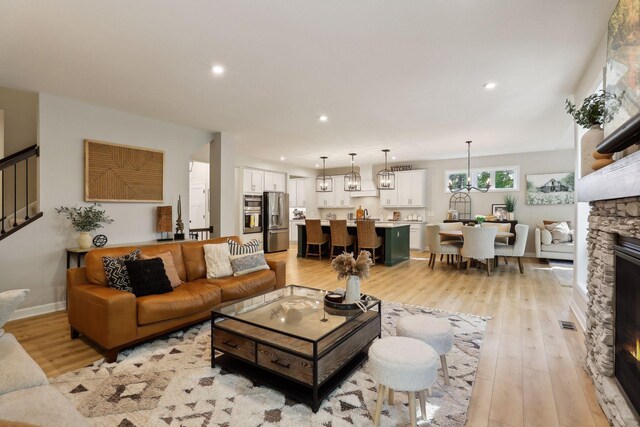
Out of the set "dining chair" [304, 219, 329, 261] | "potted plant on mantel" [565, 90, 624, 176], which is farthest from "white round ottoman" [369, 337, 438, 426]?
"dining chair" [304, 219, 329, 261]

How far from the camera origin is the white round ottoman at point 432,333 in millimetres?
2074

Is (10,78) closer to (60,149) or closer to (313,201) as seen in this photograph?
(60,149)

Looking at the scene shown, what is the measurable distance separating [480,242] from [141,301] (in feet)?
16.8

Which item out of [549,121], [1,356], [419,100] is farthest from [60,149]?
[549,121]

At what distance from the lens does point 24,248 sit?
11.8 feet

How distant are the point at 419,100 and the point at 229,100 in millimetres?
2398

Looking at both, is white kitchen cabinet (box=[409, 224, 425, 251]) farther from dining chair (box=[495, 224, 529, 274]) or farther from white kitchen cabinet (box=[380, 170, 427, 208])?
dining chair (box=[495, 224, 529, 274])

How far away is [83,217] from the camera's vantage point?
388 centimetres

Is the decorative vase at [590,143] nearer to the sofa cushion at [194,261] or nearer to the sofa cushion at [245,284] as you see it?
the sofa cushion at [245,284]

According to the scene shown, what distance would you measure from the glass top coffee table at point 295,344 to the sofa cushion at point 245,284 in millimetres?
592

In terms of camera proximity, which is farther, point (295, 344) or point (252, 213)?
point (252, 213)

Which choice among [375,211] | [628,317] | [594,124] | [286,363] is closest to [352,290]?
[286,363]

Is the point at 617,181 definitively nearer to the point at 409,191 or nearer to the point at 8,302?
the point at 8,302

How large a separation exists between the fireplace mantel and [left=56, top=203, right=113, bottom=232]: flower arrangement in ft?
16.3
